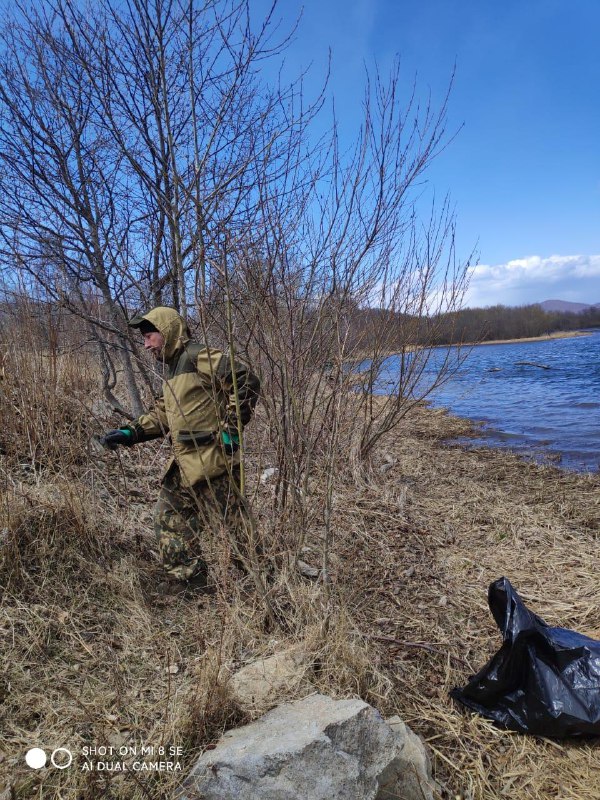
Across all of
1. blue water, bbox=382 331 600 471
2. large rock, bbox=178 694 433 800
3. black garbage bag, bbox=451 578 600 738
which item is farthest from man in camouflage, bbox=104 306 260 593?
blue water, bbox=382 331 600 471

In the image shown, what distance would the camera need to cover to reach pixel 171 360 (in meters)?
3.01

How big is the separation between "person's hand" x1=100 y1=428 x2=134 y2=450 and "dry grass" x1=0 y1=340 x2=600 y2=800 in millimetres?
410

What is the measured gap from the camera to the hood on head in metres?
2.90

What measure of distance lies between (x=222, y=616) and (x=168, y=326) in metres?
1.61

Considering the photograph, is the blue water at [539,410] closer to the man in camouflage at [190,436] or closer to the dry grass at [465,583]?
the dry grass at [465,583]

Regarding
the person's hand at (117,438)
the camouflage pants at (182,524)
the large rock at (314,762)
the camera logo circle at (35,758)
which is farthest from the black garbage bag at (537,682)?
the person's hand at (117,438)

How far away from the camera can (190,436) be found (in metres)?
2.84

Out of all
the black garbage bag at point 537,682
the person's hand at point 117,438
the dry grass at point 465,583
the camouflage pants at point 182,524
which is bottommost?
the dry grass at point 465,583

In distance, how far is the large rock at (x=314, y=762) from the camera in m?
1.59

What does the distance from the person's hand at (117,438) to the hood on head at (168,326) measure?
0.56 meters

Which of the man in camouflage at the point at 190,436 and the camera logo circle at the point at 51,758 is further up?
the man in camouflage at the point at 190,436

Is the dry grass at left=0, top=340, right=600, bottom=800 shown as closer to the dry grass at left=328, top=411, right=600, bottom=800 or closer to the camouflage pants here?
the dry grass at left=328, top=411, right=600, bottom=800

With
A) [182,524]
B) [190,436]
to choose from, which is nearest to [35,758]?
[182,524]

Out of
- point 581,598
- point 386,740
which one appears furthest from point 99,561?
point 581,598
